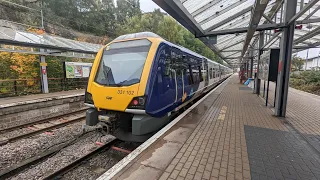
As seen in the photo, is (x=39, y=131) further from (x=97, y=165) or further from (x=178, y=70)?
(x=178, y=70)

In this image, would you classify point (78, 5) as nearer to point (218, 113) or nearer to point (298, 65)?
point (218, 113)

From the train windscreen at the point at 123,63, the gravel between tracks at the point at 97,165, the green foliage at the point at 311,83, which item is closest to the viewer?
the gravel between tracks at the point at 97,165

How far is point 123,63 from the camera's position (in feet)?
15.1

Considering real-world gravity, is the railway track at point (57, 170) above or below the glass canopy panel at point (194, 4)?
below

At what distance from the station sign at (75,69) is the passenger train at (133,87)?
9399mm

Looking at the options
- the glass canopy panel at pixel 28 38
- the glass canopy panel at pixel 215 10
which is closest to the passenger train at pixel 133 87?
the glass canopy panel at pixel 215 10

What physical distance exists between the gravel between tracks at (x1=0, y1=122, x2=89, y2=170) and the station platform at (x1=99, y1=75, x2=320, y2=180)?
10.8ft

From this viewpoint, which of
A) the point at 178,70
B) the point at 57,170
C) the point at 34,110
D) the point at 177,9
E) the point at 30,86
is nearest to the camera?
the point at 57,170

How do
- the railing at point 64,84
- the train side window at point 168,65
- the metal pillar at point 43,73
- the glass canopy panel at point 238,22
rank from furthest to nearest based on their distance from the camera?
the railing at point 64,84 < the metal pillar at point 43,73 < the glass canopy panel at point 238,22 < the train side window at point 168,65

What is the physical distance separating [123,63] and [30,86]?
10431 mm

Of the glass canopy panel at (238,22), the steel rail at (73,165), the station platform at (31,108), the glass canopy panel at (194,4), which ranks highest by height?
the glass canopy panel at (238,22)

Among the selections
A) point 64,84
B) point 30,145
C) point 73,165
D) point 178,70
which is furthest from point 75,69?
point 73,165

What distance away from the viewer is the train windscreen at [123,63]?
4359 mm

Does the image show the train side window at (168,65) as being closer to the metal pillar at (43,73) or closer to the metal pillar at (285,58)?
the metal pillar at (285,58)
